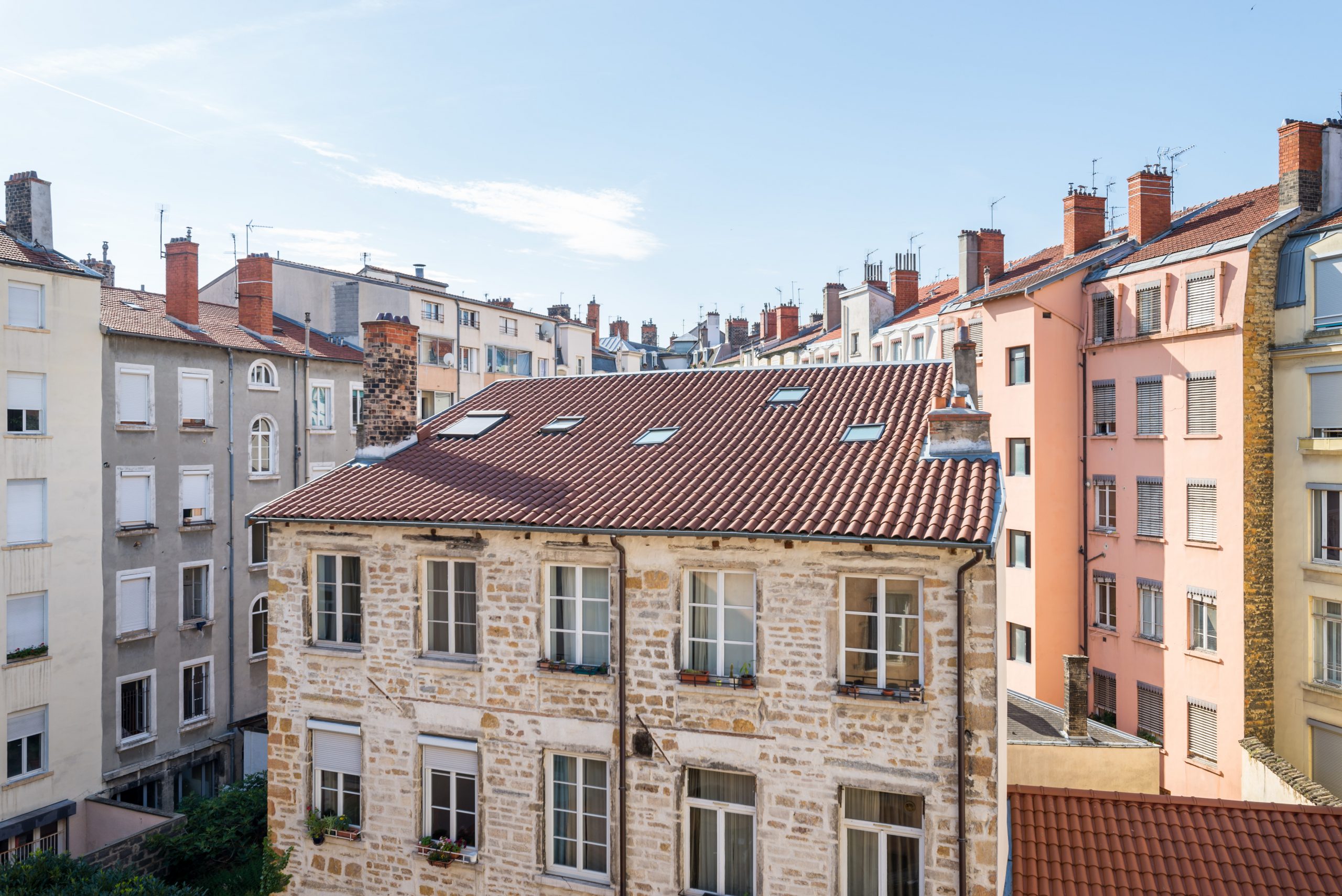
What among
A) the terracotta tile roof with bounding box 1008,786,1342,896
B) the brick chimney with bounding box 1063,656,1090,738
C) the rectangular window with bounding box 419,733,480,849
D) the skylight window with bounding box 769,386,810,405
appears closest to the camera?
the terracotta tile roof with bounding box 1008,786,1342,896

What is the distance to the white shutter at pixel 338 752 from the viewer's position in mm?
15117

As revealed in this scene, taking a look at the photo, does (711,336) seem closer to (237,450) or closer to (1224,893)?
(237,450)

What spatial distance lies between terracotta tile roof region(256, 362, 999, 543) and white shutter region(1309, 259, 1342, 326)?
1437 centimetres

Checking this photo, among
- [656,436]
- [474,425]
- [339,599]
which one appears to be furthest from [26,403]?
[656,436]

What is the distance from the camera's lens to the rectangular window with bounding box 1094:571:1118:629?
98.3 ft

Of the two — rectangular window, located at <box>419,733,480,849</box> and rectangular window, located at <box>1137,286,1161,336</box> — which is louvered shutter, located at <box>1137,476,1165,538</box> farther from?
rectangular window, located at <box>419,733,480,849</box>

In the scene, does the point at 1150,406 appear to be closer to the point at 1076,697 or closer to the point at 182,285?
the point at 1076,697

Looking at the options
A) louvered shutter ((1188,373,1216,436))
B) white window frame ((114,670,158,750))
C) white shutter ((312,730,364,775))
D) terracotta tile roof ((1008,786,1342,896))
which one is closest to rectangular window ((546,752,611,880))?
white shutter ((312,730,364,775))

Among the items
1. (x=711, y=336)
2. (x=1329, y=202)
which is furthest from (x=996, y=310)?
(x=711, y=336)

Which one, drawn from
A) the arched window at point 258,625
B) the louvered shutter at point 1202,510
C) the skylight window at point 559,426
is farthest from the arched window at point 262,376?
the louvered shutter at point 1202,510

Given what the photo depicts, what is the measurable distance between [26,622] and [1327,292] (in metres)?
35.6

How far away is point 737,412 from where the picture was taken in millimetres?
17094

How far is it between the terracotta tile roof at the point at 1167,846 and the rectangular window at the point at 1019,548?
17.8 metres

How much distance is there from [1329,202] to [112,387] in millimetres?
34976
